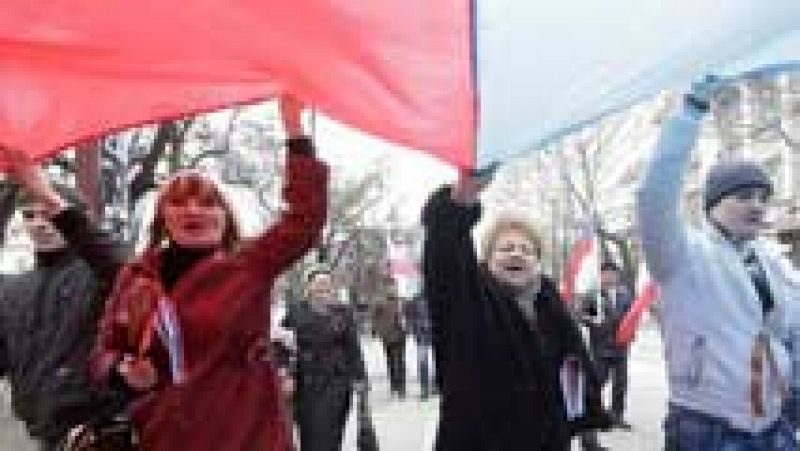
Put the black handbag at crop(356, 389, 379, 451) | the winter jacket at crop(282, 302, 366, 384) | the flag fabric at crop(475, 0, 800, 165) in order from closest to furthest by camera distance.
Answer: the flag fabric at crop(475, 0, 800, 165) < the winter jacket at crop(282, 302, 366, 384) < the black handbag at crop(356, 389, 379, 451)

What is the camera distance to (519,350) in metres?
4.82

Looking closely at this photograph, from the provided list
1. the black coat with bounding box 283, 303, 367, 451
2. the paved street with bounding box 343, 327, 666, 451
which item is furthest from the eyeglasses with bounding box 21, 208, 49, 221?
the paved street with bounding box 343, 327, 666, 451

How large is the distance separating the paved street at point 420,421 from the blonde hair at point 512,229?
6.04ft

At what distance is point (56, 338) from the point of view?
17.5 ft

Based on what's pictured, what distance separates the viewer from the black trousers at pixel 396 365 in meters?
21.8

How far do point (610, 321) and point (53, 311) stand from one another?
986cm

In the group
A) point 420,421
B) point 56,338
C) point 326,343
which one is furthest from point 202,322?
point 420,421

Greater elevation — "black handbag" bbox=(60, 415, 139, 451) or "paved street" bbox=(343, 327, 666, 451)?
"black handbag" bbox=(60, 415, 139, 451)

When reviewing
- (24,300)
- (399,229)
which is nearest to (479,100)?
(24,300)

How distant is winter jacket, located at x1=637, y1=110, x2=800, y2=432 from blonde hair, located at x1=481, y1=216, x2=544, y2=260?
1.05ft

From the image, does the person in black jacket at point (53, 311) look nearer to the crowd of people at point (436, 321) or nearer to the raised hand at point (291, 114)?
the crowd of people at point (436, 321)

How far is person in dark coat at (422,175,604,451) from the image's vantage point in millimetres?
4719

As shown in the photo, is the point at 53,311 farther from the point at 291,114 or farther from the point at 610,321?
the point at 610,321

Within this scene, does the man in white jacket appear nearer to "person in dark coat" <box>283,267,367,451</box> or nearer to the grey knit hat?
the grey knit hat
